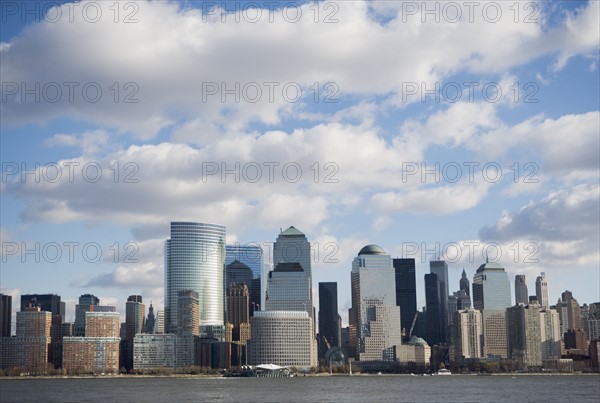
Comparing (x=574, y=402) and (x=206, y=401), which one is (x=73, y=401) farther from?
(x=574, y=402)

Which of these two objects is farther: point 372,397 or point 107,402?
point 372,397

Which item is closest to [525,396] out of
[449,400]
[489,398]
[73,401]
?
[489,398]

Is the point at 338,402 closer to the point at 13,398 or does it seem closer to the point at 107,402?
the point at 107,402

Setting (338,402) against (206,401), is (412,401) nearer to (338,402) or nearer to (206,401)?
(338,402)

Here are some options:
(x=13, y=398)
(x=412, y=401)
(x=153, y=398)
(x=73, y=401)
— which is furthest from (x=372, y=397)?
(x=13, y=398)

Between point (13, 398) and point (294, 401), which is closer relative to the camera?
point (294, 401)

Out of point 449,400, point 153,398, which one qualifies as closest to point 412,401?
point 449,400

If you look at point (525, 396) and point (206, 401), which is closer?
point (206, 401)
